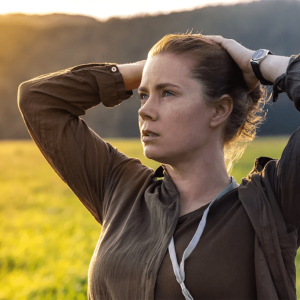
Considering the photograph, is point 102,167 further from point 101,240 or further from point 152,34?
point 152,34

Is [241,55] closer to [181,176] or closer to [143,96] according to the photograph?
[143,96]

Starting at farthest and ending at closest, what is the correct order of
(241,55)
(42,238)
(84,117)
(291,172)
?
1. (84,117)
2. (42,238)
3. (241,55)
4. (291,172)

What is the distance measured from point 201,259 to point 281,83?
0.71 metres

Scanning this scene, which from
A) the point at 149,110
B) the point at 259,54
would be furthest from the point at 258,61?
the point at 149,110

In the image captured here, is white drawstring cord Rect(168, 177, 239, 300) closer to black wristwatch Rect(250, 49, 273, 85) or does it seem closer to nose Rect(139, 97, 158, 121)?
nose Rect(139, 97, 158, 121)

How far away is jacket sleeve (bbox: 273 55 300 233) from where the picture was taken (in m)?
1.48

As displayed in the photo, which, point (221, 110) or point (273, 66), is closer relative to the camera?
point (273, 66)

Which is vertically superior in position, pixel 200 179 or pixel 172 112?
pixel 172 112

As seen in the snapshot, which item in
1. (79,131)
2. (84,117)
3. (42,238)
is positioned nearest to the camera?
(79,131)

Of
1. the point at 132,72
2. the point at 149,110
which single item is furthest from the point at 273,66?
the point at 132,72

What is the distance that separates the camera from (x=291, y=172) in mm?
1481

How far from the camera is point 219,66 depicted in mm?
1784

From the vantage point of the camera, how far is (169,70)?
1.71 meters

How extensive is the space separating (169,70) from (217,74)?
21cm
